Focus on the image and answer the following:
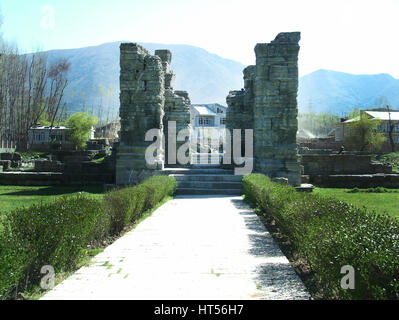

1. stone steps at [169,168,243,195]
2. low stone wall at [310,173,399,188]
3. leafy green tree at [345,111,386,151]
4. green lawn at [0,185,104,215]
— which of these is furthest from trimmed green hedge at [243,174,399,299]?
leafy green tree at [345,111,386,151]

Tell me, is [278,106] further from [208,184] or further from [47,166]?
[47,166]

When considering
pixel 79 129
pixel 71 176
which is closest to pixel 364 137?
pixel 79 129

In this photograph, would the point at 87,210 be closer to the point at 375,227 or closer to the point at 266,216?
the point at 375,227

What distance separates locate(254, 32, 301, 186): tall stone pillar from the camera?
704 inches

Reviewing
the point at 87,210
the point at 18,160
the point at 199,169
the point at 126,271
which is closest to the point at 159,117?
the point at 199,169

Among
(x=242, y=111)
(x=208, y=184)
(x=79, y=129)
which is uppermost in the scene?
(x=79, y=129)

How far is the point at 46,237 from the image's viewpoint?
5.30 m

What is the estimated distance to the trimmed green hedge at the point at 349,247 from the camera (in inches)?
146

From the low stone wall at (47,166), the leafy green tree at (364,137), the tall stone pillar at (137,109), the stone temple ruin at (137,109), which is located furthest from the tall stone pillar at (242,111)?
the leafy green tree at (364,137)

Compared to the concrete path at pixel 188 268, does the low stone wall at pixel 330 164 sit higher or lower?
higher

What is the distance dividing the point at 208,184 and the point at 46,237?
1222 cm

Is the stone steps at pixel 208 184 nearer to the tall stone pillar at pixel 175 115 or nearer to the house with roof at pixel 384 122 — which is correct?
the tall stone pillar at pixel 175 115

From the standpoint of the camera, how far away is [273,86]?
1811cm

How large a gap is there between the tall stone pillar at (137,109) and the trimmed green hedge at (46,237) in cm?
978
